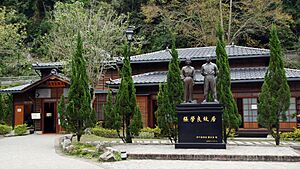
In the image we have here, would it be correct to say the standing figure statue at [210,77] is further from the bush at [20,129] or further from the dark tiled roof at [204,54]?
the bush at [20,129]

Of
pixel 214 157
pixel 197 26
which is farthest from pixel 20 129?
pixel 197 26

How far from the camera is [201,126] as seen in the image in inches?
435

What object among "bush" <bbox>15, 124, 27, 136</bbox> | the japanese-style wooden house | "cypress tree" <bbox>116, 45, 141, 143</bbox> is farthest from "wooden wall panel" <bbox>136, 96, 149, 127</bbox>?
"bush" <bbox>15, 124, 27, 136</bbox>

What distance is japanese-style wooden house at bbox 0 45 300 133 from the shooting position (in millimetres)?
17125

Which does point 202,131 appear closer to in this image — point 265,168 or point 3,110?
point 265,168

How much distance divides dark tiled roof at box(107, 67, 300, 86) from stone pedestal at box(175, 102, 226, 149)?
610cm

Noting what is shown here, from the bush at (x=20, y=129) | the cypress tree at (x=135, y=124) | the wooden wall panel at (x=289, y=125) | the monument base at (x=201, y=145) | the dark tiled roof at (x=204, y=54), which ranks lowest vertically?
the bush at (x=20, y=129)

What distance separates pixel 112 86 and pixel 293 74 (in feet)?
33.0

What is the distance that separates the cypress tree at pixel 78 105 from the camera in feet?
42.5

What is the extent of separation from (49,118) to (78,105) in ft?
34.1

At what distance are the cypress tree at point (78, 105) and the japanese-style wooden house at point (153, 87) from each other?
5.17 metres

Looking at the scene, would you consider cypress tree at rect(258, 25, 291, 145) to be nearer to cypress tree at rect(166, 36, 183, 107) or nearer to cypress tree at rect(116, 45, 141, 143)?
cypress tree at rect(166, 36, 183, 107)

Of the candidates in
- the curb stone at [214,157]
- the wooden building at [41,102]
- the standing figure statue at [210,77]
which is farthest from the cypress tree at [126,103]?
the wooden building at [41,102]

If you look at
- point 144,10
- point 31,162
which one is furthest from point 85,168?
point 144,10
